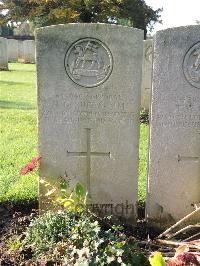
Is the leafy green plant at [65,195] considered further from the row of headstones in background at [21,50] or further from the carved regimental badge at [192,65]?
the row of headstones in background at [21,50]

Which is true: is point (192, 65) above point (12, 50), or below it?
below

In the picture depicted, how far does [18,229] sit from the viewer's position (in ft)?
13.4

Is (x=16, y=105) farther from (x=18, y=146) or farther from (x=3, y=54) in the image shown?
(x=3, y=54)

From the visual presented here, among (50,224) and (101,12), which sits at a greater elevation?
(101,12)

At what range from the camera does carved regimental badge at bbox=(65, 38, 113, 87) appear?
12.6ft

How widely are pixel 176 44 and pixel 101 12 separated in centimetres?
2372

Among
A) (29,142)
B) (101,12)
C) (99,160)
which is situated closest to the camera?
(99,160)

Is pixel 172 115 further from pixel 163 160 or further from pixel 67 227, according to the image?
pixel 67 227

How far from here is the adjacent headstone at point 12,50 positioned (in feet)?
109

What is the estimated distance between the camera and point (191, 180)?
13.8 ft

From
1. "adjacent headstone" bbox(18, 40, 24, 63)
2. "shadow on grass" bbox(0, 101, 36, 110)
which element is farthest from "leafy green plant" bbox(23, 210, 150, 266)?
"adjacent headstone" bbox(18, 40, 24, 63)

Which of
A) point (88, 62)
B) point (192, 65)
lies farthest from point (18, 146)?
point (192, 65)

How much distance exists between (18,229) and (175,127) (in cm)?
178

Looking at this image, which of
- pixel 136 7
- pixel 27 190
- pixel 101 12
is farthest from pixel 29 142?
pixel 136 7
